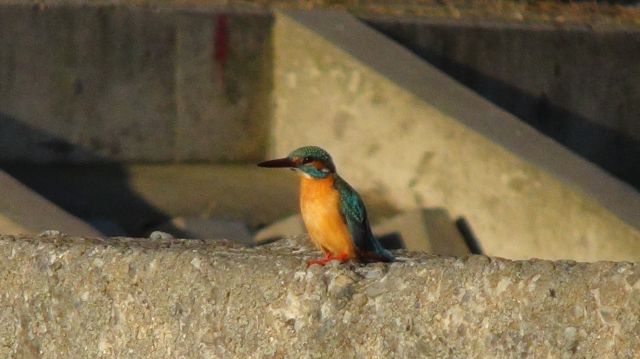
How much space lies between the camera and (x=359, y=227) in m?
4.43

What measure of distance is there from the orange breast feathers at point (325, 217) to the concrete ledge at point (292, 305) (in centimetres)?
13

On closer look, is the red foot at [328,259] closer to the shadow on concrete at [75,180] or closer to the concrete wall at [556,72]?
the shadow on concrete at [75,180]

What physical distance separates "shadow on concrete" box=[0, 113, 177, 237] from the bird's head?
5.24m

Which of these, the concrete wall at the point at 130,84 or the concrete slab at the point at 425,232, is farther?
the concrete wall at the point at 130,84

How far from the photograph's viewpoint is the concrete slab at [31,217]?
7527mm

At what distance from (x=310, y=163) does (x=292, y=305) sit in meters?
0.77

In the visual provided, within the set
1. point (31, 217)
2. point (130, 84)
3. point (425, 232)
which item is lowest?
point (425, 232)

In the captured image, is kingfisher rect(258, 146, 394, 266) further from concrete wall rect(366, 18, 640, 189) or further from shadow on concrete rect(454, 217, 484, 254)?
concrete wall rect(366, 18, 640, 189)

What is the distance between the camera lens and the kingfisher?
4.32m

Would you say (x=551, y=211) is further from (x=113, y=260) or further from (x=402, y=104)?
(x=113, y=260)

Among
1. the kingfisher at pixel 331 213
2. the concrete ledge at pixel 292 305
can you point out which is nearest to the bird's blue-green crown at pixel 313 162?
the kingfisher at pixel 331 213

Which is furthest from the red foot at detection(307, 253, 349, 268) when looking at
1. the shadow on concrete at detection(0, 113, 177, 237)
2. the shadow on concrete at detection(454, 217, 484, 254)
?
the shadow on concrete at detection(454, 217, 484, 254)

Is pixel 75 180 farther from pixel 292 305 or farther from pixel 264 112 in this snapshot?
pixel 292 305

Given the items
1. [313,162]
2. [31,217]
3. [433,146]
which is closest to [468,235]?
[433,146]
